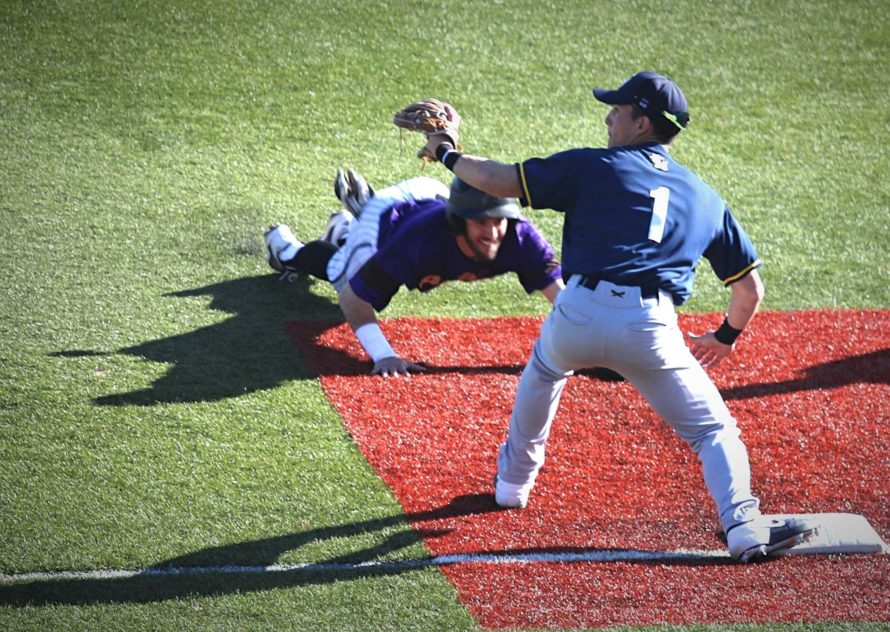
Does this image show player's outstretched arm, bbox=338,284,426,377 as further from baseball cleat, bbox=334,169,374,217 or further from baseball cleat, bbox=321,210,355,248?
baseball cleat, bbox=334,169,374,217

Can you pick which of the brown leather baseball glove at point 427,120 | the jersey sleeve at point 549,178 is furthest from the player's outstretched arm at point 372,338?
the jersey sleeve at point 549,178

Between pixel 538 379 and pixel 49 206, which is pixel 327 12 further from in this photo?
pixel 538 379

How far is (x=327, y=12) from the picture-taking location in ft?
34.9

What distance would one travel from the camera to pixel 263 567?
14.8 feet

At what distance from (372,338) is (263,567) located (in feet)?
6.15

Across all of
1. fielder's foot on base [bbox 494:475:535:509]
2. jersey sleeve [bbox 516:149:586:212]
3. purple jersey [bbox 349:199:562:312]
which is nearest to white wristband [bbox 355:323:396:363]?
purple jersey [bbox 349:199:562:312]

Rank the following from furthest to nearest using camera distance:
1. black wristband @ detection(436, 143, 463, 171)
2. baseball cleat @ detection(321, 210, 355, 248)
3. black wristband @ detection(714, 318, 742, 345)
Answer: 1. baseball cleat @ detection(321, 210, 355, 248)
2. black wristband @ detection(714, 318, 742, 345)
3. black wristband @ detection(436, 143, 463, 171)

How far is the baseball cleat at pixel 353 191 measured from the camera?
7.04 meters

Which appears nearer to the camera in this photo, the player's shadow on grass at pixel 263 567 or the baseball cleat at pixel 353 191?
the player's shadow on grass at pixel 263 567

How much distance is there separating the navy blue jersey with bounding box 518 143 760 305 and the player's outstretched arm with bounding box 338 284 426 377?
189 centimetres

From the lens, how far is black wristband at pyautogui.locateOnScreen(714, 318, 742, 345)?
15.6 feet

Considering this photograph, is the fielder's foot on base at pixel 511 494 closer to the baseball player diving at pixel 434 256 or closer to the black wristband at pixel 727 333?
the black wristband at pixel 727 333

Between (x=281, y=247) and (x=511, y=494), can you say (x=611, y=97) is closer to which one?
(x=511, y=494)

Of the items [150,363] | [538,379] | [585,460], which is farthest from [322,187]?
[538,379]
